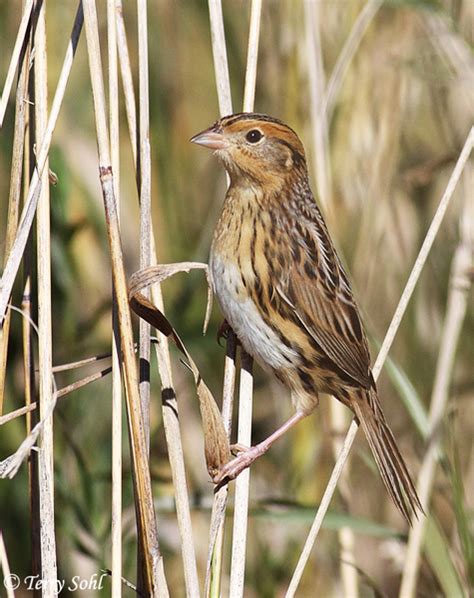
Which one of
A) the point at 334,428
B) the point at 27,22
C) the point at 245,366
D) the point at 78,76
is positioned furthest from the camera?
the point at 78,76

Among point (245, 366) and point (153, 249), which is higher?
point (153, 249)

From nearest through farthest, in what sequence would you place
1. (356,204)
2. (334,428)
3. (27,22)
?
(27,22) → (334,428) → (356,204)

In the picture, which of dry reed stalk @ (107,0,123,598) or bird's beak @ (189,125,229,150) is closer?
dry reed stalk @ (107,0,123,598)

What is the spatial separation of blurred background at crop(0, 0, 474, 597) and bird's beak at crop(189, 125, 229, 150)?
2.05ft

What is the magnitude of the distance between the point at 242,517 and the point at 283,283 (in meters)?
0.75

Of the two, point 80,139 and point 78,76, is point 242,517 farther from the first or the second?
point 78,76

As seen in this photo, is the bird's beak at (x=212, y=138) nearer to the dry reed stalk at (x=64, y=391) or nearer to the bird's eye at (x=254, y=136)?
the bird's eye at (x=254, y=136)

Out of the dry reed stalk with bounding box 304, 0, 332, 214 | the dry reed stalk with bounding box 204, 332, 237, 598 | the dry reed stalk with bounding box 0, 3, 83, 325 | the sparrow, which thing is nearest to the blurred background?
the dry reed stalk with bounding box 304, 0, 332, 214

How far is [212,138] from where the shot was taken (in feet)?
8.93

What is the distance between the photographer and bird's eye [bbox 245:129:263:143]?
2792 millimetres

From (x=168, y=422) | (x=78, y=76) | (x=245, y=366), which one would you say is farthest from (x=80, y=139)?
(x=168, y=422)

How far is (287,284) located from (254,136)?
434 mm

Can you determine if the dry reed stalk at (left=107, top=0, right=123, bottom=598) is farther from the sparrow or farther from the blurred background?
the blurred background

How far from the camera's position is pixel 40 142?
2.29 metres
